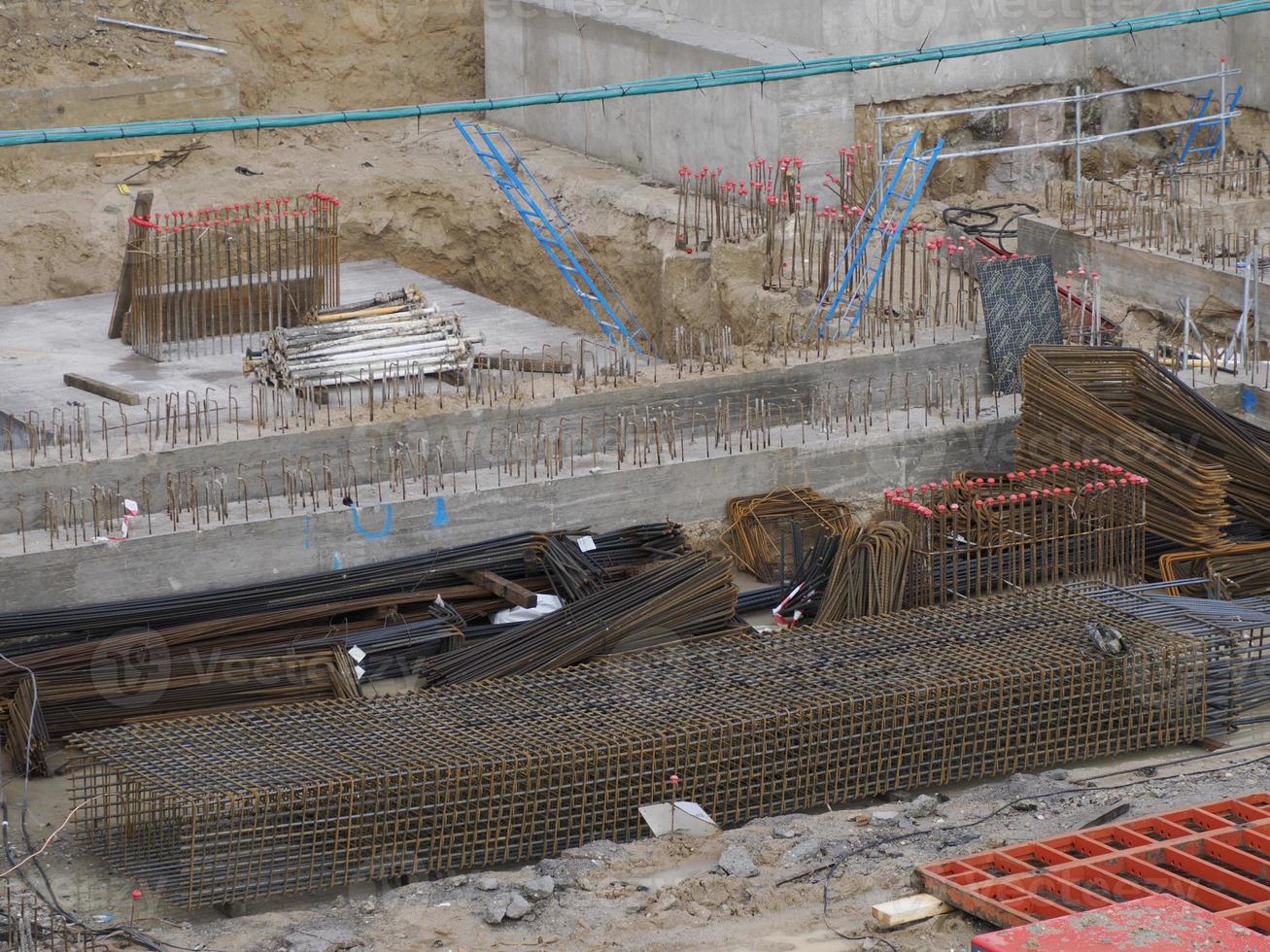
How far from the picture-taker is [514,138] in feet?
85.8

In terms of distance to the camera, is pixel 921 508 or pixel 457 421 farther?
pixel 457 421

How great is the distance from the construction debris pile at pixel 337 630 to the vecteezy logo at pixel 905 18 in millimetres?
9672

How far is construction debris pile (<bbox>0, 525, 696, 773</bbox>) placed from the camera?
13.6 meters

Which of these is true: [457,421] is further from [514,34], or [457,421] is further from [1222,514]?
[514,34]

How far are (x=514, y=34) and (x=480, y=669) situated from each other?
562 inches

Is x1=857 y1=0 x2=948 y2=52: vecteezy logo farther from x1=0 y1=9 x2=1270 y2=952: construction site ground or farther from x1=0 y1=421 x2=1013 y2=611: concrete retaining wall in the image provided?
x1=0 y1=421 x2=1013 y2=611: concrete retaining wall

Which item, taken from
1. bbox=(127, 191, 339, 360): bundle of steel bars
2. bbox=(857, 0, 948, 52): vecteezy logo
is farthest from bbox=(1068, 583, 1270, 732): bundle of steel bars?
bbox=(857, 0, 948, 52): vecteezy logo

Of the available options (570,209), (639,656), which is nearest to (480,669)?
(639,656)

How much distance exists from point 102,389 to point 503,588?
541 cm

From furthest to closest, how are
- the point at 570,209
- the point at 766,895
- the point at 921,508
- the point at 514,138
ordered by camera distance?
the point at 514,138 → the point at 570,209 → the point at 921,508 → the point at 766,895

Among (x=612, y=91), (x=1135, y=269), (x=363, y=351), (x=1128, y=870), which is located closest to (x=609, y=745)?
(x=1128, y=870)

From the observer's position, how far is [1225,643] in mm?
13430

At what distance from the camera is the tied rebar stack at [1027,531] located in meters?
14.9

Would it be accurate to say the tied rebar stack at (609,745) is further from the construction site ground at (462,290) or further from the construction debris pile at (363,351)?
the construction debris pile at (363,351)
